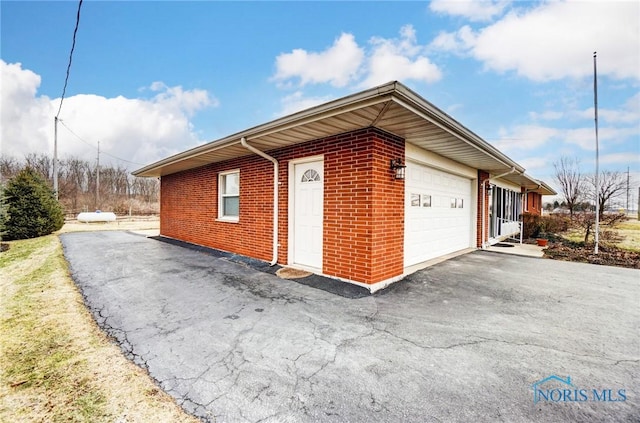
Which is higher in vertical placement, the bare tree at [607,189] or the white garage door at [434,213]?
the bare tree at [607,189]

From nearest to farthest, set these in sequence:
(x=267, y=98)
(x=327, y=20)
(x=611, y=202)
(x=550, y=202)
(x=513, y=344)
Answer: (x=513, y=344), (x=327, y=20), (x=267, y=98), (x=611, y=202), (x=550, y=202)

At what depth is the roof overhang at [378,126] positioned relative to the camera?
336cm

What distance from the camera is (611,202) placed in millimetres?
14688

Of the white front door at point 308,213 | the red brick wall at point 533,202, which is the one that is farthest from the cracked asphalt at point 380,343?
the red brick wall at point 533,202

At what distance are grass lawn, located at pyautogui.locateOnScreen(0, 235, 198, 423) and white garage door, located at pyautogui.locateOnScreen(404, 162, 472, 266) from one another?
5001mm

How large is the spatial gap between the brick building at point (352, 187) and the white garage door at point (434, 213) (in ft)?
0.09

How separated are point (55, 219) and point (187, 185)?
9117mm

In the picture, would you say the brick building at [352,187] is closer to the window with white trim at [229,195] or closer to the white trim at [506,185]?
the window with white trim at [229,195]

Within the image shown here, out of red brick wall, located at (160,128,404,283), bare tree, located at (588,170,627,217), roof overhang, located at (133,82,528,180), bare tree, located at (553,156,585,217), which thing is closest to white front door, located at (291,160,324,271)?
red brick wall, located at (160,128,404,283)

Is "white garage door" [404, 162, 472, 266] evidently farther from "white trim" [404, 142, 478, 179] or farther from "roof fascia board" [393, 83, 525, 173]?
"roof fascia board" [393, 83, 525, 173]

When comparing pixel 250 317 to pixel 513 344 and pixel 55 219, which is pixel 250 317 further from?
pixel 55 219

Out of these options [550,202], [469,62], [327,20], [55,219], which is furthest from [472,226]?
[550,202]

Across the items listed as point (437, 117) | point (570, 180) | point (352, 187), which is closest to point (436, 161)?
point (437, 117)

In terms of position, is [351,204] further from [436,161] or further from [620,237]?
[620,237]
